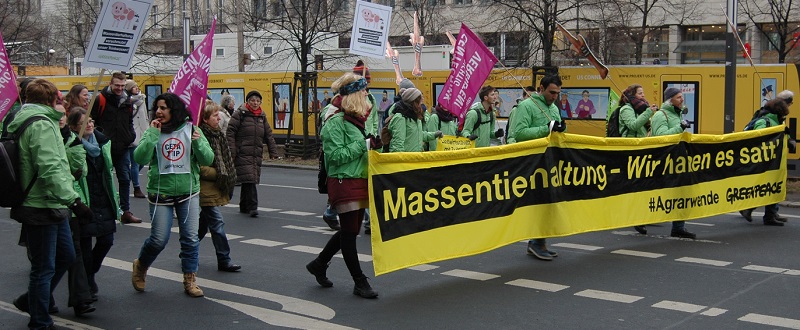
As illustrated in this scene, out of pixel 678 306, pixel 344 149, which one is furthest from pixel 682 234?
pixel 344 149

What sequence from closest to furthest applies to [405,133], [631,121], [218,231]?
[218,231], [405,133], [631,121]

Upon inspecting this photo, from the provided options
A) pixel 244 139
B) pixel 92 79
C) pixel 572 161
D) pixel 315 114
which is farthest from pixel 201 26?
pixel 572 161

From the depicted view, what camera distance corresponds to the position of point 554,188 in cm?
949

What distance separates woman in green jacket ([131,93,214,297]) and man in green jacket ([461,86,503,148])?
465cm

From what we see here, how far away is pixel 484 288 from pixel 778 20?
23.6m

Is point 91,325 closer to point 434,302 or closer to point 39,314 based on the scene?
point 39,314

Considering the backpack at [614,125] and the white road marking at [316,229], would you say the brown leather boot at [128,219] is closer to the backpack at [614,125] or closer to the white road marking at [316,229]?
the white road marking at [316,229]

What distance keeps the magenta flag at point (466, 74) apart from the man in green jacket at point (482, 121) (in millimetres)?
416

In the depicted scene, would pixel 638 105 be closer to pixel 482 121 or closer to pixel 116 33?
pixel 482 121

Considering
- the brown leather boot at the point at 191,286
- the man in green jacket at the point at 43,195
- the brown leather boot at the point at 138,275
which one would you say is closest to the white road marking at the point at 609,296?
the brown leather boot at the point at 191,286

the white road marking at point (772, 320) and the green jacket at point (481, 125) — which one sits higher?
the green jacket at point (481, 125)

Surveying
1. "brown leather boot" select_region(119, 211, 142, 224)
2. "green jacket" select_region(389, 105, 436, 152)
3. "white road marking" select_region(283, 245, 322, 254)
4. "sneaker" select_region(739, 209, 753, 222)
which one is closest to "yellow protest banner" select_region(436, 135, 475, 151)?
"green jacket" select_region(389, 105, 436, 152)

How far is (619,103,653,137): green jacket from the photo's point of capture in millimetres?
11562

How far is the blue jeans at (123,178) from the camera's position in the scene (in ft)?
42.4
